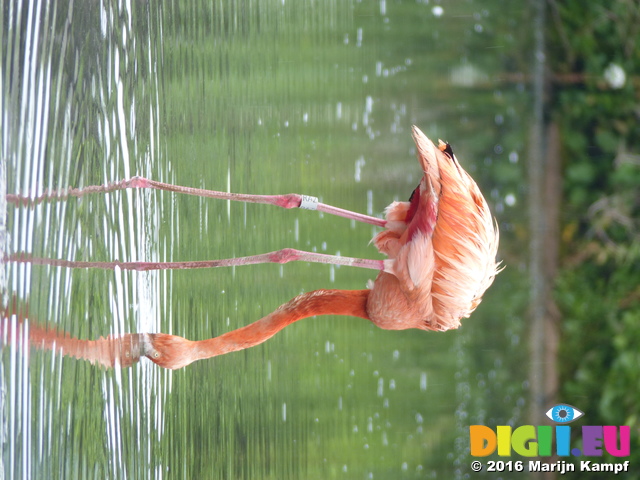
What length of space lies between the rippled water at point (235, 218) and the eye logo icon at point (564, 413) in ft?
0.48

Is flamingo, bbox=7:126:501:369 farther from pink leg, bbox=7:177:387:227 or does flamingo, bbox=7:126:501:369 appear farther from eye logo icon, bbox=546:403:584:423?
eye logo icon, bbox=546:403:584:423

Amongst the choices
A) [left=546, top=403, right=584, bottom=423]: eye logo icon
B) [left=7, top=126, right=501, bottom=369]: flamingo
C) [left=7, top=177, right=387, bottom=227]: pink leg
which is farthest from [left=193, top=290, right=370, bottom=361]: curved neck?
[left=546, top=403, right=584, bottom=423]: eye logo icon

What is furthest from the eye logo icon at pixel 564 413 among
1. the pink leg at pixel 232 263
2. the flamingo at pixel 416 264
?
the pink leg at pixel 232 263

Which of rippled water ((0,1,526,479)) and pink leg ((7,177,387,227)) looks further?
pink leg ((7,177,387,227))

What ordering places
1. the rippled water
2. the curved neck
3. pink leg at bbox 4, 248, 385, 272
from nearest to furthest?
1. the rippled water
2. pink leg at bbox 4, 248, 385, 272
3. the curved neck

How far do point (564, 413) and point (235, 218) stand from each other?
123 centimetres

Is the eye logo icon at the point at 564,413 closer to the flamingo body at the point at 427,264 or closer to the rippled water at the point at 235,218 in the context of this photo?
the rippled water at the point at 235,218

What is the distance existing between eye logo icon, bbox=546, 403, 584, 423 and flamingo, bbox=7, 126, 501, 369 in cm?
125

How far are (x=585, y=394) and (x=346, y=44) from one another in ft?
4.26

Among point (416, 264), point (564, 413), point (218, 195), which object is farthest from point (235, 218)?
point (564, 413)

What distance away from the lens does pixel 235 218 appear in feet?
5.29

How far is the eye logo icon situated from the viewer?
216 cm

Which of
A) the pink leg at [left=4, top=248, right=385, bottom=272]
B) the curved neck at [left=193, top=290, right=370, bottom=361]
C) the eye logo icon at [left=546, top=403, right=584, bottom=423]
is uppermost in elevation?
the pink leg at [left=4, top=248, right=385, bottom=272]

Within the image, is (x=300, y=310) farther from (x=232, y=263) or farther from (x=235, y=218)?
(x=235, y=218)
